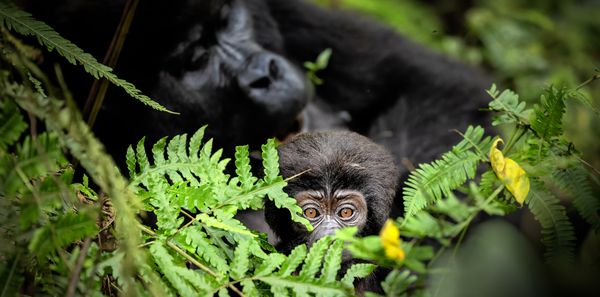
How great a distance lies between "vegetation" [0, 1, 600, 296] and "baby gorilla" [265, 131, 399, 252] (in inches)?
15.0

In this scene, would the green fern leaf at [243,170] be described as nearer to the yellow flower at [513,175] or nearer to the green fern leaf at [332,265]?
the green fern leaf at [332,265]

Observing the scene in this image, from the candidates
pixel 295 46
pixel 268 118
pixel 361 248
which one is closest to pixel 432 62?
pixel 295 46

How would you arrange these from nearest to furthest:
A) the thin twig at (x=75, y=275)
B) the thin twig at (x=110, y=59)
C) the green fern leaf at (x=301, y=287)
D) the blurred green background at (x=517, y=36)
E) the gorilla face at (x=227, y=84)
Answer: the thin twig at (x=75, y=275) < the green fern leaf at (x=301, y=287) < the thin twig at (x=110, y=59) < the gorilla face at (x=227, y=84) < the blurred green background at (x=517, y=36)

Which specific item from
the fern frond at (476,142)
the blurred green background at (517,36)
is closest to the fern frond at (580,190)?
the fern frond at (476,142)

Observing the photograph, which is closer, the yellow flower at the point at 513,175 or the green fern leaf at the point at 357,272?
the green fern leaf at the point at 357,272

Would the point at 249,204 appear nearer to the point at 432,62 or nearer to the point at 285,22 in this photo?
the point at 285,22

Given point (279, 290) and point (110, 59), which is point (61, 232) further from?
point (110, 59)

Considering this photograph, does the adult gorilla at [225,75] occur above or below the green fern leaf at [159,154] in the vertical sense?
above

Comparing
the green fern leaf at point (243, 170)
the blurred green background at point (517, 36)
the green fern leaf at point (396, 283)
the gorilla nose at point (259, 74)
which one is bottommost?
the green fern leaf at point (396, 283)

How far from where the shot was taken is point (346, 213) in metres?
2.35

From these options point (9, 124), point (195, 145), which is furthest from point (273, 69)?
point (9, 124)

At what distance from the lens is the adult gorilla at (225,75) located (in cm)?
273

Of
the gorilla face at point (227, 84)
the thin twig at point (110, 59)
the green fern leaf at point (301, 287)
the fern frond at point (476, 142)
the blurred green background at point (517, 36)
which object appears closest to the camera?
the green fern leaf at point (301, 287)

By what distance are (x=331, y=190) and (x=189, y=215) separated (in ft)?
2.17
